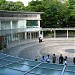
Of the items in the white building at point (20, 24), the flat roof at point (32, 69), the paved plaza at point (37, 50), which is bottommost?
the paved plaza at point (37, 50)

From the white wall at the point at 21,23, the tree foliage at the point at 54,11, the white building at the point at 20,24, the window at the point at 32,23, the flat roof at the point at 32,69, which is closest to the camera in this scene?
the flat roof at the point at 32,69

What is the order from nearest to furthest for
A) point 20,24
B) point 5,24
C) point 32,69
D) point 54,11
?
1. point 32,69
2. point 5,24
3. point 20,24
4. point 54,11

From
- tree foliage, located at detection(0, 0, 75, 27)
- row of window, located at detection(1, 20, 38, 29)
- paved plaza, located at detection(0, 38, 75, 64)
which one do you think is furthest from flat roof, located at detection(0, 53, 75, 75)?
tree foliage, located at detection(0, 0, 75, 27)

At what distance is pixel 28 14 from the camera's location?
4697cm

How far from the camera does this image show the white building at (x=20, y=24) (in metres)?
39.3

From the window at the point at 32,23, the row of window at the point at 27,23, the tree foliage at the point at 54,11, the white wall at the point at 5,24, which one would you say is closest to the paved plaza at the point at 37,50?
the white wall at the point at 5,24

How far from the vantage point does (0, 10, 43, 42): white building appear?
39312 millimetres

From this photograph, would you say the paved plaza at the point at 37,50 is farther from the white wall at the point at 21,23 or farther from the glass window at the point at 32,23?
the glass window at the point at 32,23

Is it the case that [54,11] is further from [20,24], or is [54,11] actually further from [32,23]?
[20,24]

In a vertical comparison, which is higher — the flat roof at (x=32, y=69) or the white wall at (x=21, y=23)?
the white wall at (x=21, y=23)

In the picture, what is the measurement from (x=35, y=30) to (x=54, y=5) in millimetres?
13089

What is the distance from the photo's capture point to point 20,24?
45.5 meters

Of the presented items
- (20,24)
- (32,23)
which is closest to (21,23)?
(20,24)

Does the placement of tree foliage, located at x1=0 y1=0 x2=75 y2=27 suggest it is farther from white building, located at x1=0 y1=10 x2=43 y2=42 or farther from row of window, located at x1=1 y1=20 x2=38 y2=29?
row of window, located at x1=1 y1=20 x2=38 y2=29
